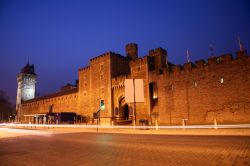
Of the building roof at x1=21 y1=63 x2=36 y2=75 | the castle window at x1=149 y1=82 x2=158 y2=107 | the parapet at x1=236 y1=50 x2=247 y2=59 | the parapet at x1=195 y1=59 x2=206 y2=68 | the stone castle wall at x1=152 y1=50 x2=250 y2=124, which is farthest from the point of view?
the building roof at x1=21 y1=63 x2=36 y2=75

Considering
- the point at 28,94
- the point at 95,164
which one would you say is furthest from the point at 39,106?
the point at 95,164

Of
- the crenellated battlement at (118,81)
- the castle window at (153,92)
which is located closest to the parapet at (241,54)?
the castle window at (153,92)

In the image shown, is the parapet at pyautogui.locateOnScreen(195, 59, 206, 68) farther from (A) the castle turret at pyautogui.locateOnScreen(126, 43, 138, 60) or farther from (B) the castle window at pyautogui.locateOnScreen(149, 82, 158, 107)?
(A) the castle turret at pyautogui.locateOnScreen(126, 43, 138, 60)

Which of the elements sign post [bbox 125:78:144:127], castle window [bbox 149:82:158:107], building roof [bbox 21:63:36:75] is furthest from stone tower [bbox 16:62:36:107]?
sign post [bbox 125:78:144:127]

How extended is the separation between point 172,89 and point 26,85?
221 ft

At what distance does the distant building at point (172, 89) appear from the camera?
23.8 meters

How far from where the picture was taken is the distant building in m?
23.8

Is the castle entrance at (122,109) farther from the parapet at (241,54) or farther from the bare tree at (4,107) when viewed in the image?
the bare tree at (4,107)

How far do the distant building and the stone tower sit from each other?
127 feet

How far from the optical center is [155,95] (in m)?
33.2

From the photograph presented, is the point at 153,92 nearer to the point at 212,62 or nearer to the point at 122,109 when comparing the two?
the point at 122,109

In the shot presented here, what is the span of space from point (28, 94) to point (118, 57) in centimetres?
5237

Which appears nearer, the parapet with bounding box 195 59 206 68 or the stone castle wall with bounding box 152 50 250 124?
the stone castle wall with bounding box 152 50 250 124

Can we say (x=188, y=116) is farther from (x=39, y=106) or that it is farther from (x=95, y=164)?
(x=39, y=106)
